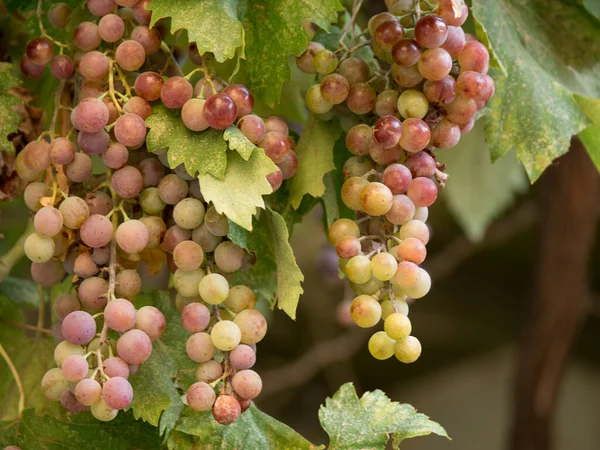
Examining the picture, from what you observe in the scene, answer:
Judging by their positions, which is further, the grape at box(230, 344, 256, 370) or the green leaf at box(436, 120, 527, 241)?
the green leaf at box(436, 120, 527, 241)

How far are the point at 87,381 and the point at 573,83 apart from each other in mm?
390

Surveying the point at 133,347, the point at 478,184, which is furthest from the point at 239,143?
the point at 478,184

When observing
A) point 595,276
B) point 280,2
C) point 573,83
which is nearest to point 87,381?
point 280,2

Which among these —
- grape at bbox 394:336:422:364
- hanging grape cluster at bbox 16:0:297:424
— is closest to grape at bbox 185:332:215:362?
hanging grape cluster at bbox 16:0:297:424

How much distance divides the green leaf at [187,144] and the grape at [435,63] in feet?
0.39

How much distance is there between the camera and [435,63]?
0.41m

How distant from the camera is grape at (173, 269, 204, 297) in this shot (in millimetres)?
414

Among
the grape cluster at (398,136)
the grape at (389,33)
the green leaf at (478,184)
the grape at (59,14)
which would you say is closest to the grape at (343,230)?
the grape cluster at (398,136)

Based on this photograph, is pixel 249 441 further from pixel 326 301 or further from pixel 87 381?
pixel 326 301

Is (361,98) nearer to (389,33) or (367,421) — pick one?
(389,33)

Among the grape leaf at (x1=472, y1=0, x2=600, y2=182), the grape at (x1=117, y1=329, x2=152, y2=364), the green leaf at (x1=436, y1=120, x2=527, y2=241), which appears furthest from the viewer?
the green leaf at (x1=436, y1=120, x2=527, y2=241)

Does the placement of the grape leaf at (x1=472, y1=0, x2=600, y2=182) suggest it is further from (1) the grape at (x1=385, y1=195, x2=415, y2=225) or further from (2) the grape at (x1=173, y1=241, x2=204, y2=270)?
(2) the grape at (x1=173, y1=241, x2=204, y2=270)

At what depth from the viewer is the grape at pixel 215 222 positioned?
407 millimetres

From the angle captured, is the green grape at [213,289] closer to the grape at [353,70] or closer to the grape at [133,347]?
the grape at [133,347]
